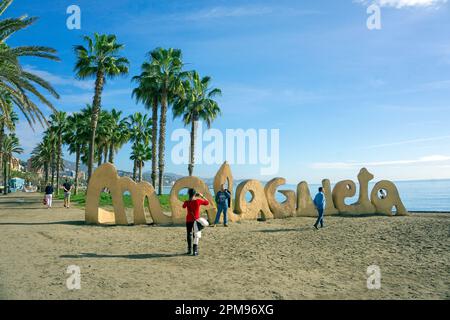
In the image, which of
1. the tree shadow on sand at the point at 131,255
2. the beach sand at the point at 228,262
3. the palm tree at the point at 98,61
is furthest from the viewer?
the palm tree at the point at 98,61

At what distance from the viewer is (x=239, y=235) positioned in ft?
41.4

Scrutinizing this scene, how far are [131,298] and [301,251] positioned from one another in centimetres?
→ 571

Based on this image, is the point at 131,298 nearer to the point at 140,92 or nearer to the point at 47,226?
the point at 47,226

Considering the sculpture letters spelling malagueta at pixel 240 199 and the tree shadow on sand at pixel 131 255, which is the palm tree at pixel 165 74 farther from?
the tree shadow on sand at pixel 131 255

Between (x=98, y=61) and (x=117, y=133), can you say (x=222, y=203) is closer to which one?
(x=98, y=61)

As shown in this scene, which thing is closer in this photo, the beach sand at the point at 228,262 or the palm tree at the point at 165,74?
the beach sand at the point at 228,262

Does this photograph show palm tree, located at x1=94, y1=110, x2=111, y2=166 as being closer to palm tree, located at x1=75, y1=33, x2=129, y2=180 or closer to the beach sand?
palm tree, located at x1=75, y1=33, x2=129, y2=180

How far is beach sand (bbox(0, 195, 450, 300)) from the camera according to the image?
615 cm

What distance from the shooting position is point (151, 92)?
30344 mm

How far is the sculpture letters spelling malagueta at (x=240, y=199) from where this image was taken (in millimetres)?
15109

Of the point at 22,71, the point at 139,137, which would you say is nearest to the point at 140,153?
the point at 139,137

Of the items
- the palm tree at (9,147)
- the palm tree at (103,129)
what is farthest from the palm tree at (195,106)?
the palm tree at (9,147)

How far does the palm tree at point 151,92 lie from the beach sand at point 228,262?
629 inches

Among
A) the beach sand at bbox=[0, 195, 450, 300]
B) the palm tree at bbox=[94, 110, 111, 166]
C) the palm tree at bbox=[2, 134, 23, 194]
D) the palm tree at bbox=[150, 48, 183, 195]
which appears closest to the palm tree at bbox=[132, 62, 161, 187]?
the palm tree at bbox=[150, 48, 183, 195]
